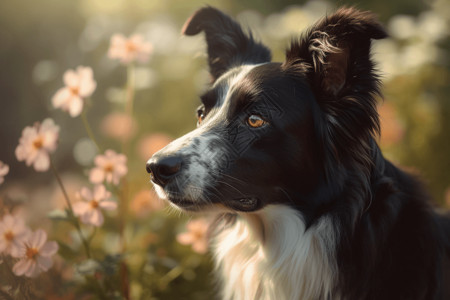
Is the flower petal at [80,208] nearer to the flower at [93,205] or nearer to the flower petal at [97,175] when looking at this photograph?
the flower at [93,205]

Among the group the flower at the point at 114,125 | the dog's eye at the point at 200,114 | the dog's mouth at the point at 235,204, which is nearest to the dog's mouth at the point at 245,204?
the dog's mouth at the point at 235,204

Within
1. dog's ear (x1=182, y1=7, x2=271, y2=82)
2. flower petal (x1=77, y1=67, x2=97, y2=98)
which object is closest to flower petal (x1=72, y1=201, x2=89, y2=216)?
flower petal (x1=77, y1=67, x2=97, y2=98)

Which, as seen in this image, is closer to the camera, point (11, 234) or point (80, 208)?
point (11, 234)

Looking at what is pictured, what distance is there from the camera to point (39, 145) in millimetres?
2568

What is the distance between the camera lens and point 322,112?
247cm

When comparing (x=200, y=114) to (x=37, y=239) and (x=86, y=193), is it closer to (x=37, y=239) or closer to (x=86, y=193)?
(x=86, y=193)

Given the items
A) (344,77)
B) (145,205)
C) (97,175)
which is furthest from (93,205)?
(344,77)

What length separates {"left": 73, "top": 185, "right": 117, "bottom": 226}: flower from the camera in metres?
2.63

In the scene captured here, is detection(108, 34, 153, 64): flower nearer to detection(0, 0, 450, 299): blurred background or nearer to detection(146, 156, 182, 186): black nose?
detection(0, 0, 450, 299): blurred background

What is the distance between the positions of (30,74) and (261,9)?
147 inches

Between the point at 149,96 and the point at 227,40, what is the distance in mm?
2830

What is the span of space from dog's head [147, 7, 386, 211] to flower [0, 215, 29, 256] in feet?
2.50

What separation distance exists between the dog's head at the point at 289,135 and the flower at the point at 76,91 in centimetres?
74

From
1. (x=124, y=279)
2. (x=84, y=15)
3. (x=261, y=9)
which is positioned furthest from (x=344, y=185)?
(x=261, y=9)
